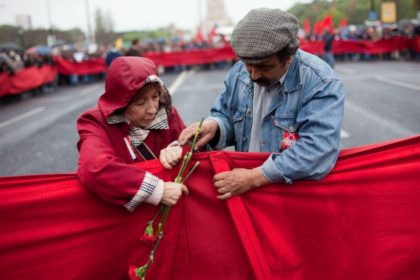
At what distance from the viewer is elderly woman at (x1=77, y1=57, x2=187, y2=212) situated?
220 cm

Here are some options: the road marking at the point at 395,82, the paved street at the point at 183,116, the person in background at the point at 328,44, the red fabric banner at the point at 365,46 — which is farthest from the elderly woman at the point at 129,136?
the red fabric banner at the point at 365,46

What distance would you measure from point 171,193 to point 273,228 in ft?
1.94

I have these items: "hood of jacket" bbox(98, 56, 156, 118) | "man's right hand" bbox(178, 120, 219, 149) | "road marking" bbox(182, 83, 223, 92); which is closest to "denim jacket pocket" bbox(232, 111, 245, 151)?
"man's right hand" bbox(178, 120, 219, 149)

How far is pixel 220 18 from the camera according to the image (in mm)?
127562

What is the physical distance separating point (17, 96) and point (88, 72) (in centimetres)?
673

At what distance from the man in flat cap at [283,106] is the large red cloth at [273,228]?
0.12 m

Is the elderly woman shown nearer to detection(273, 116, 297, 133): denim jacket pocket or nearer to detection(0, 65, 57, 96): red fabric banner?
detection(273, 116, 297, 133): denim jacket pocket

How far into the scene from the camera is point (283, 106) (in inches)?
99.6

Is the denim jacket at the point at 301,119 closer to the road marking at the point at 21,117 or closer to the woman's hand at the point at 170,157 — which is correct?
the woman's hand at the point at 170,157

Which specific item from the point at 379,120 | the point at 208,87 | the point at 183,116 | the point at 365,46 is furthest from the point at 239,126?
the point at 365,46

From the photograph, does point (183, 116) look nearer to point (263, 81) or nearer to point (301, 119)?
point (263, 81)

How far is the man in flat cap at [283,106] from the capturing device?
88.9 inches

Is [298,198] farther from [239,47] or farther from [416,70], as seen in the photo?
[416,70]

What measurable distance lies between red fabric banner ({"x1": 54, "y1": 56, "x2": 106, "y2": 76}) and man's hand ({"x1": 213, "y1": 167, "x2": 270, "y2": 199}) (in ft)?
74.1
